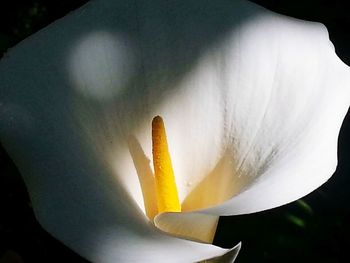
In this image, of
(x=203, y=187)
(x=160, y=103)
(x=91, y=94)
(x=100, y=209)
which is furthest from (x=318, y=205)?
(x=100, y=209)

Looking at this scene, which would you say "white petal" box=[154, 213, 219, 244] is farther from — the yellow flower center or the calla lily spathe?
the yellow flower center

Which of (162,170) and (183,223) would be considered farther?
(162,170)

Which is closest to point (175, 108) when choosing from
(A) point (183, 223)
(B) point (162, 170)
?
(B) point (162, 170)

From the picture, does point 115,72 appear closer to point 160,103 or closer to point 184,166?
point 160,103

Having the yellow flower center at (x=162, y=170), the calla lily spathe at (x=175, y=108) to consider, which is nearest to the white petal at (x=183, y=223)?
the calla lily spathe at (x=175, y=108)

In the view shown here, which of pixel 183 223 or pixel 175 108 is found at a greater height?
pixel 175 108

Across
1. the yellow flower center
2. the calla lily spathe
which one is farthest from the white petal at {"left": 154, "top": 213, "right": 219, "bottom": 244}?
the yellow flower center

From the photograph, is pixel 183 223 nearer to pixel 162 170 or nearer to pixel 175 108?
pixel 162 170
